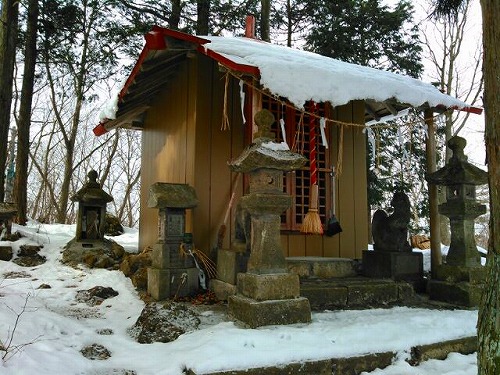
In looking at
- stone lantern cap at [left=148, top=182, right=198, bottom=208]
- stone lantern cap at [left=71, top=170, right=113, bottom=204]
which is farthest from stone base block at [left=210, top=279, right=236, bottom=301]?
stone lantern cap at [left=71, top=170, right=113, bottom=204]

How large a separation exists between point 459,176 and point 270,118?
3264mm

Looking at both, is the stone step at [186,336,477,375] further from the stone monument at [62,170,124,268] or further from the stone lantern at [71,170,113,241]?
the stone lantern at [71,170,113,241]

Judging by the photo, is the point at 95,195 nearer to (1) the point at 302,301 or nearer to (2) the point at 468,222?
(1) the point at 302,301

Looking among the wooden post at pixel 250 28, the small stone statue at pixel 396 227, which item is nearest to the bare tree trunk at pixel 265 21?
the wooden post at pixel 250 28

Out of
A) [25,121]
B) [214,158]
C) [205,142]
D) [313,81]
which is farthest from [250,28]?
[25,121]

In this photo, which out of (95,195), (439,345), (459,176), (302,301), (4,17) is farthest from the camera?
(4,17)

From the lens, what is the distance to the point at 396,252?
6594 millimetres

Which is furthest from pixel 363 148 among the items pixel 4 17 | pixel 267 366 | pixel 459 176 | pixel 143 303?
pixel 4 17

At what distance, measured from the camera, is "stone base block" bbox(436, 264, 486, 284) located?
603 centimetres

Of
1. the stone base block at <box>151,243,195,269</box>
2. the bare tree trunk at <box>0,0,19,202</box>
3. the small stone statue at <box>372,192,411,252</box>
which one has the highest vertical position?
the bare tree trunk at <box>0,0,19,202</box>

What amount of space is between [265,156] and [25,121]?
971 cm

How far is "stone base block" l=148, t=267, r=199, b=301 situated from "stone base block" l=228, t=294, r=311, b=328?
144 centimetres

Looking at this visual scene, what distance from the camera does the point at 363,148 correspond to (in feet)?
28.3

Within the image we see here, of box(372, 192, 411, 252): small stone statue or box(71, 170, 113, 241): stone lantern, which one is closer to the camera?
box(372, 192, 411, 252): small stone statue
